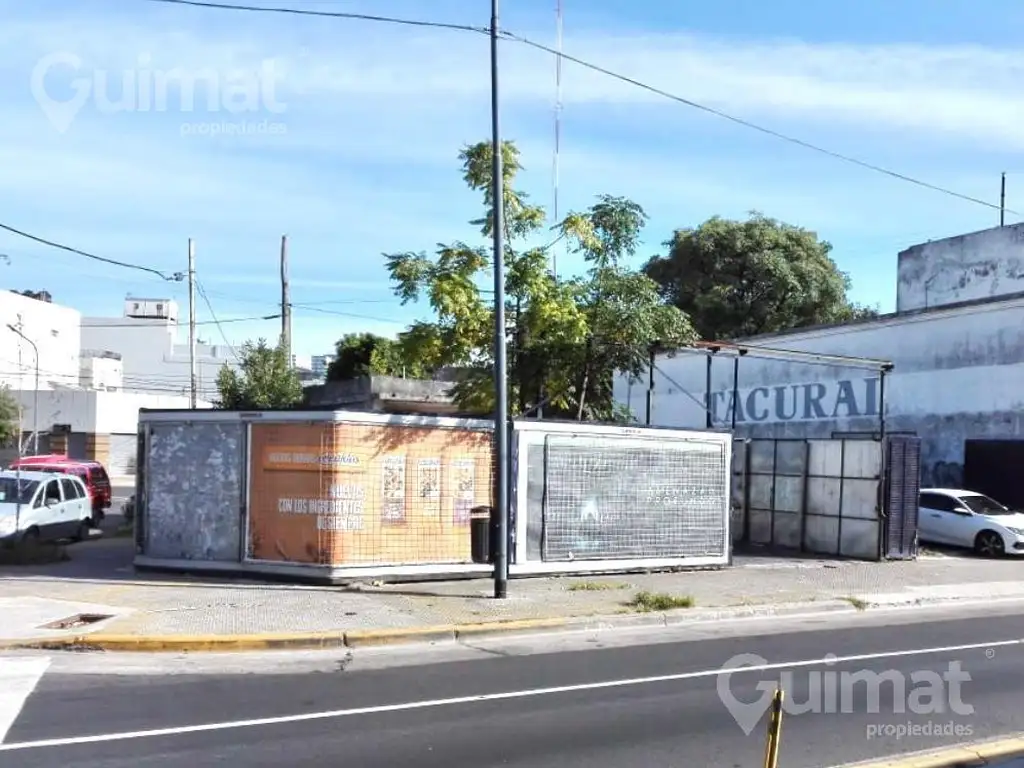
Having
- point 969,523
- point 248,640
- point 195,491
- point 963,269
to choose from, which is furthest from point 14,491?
point 963,269

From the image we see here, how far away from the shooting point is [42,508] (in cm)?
1973

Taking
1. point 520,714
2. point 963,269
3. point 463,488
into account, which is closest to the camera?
point 520,714

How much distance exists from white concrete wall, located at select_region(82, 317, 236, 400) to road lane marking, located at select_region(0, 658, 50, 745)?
224ft

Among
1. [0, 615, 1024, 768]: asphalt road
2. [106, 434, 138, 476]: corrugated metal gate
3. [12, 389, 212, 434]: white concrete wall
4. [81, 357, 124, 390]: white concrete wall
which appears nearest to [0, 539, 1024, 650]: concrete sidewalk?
[0, 615, 1024, 768]: asphalt road

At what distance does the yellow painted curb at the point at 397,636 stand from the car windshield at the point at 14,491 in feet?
35.2

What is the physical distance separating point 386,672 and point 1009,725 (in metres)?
5.26

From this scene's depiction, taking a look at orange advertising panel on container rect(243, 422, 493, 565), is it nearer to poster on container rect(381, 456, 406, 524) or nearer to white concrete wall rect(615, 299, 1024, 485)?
poster on container rect(381, 456, 406, 524)

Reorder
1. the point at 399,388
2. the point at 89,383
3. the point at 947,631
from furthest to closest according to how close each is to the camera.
→ the point at 89,383, the point at 399,388, the point at 947,631

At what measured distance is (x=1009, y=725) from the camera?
7547mm

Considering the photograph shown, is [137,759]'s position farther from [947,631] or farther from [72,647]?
[947,631]

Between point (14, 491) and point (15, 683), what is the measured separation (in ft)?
38.7

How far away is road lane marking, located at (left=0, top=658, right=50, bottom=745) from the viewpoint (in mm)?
7748

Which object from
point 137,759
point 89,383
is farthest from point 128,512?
point 89,383

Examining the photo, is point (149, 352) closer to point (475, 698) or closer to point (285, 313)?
point (285, 313)
